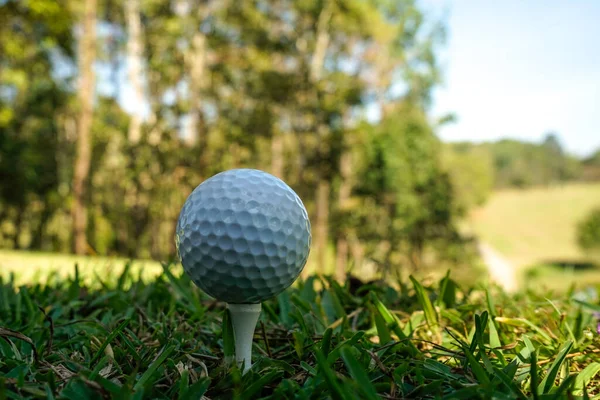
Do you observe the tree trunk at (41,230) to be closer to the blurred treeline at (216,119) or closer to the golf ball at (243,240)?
the blurred treeline at (216,119)

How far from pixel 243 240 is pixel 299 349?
1.10ft

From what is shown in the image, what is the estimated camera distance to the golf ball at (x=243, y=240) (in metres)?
1.26

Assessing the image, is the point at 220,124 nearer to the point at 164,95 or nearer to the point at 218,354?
the point at 164,95

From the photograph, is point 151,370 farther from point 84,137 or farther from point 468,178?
point 468,178

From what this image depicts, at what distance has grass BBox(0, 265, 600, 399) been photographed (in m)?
1.00

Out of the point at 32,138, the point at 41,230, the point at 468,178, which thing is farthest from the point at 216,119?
the point at 468,178

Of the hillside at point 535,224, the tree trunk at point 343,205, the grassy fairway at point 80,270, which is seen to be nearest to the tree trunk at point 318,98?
the tree trunk at point 343,205

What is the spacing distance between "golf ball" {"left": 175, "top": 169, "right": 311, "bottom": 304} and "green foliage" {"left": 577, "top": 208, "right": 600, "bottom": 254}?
4632 centimetres

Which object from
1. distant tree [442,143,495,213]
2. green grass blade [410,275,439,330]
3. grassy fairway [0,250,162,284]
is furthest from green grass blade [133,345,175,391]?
distant tree [442,143,495,213]

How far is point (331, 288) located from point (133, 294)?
820 millimetres

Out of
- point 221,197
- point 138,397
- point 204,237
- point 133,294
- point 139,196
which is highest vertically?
point 221,197

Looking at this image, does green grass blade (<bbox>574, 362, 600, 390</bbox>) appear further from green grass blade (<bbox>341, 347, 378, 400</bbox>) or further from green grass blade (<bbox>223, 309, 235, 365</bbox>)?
green grass blade (<bbox>223, 309, 235, 365</bbox>)

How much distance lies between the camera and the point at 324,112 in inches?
607

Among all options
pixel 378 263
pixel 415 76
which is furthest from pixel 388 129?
pixel 378 263
